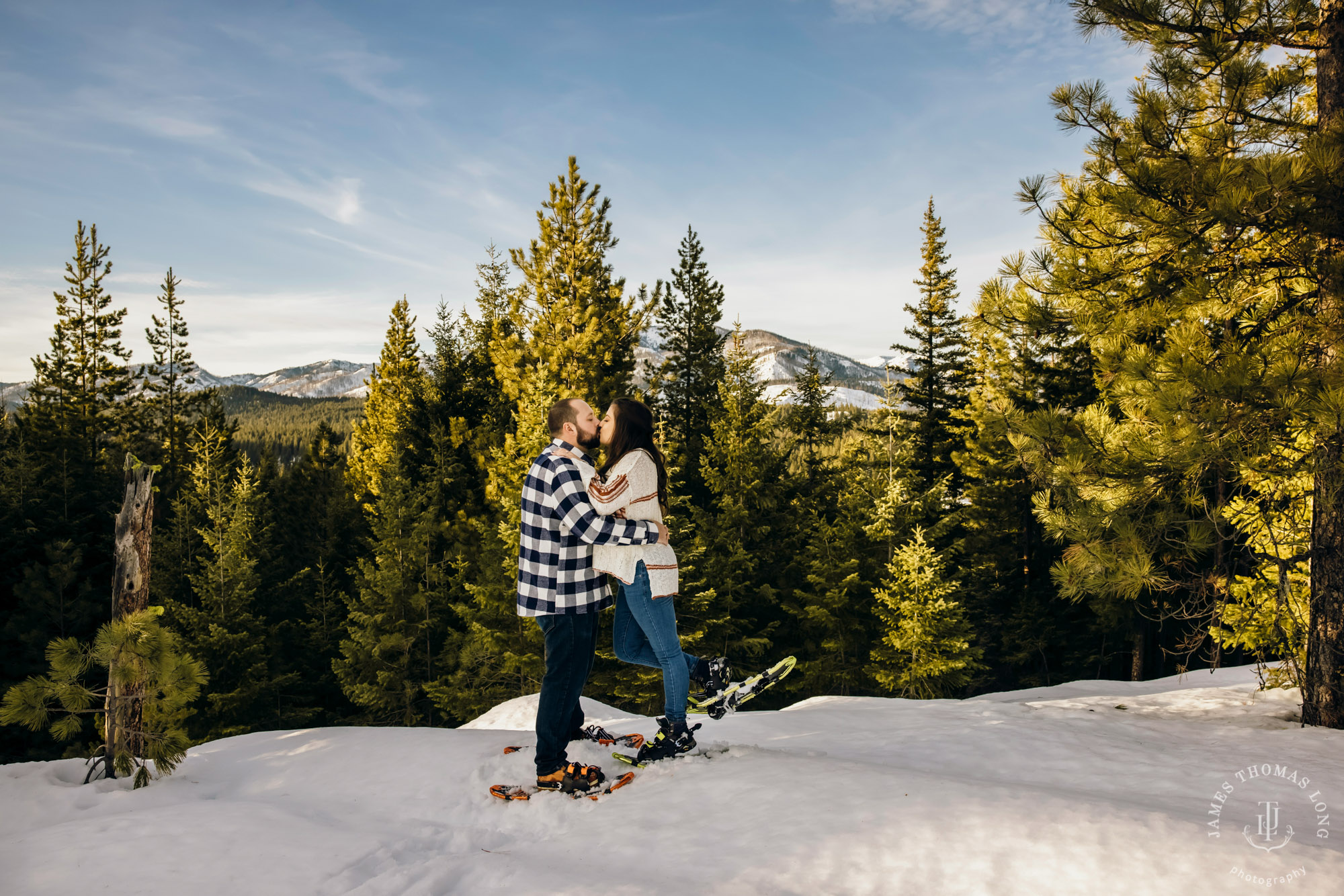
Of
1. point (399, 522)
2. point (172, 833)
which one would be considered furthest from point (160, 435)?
point (172, 833)

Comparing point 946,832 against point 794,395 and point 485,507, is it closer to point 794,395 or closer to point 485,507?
point 485,507

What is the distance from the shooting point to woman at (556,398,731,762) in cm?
418

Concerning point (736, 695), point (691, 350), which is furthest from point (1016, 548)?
point (736, 695)

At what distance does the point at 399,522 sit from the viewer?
20.2m

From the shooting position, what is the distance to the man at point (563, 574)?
4016mm

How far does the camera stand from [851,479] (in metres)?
22.1

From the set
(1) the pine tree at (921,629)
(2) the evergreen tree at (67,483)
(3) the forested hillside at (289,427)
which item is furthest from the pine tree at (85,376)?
(3) the forested hillside at (289,427)

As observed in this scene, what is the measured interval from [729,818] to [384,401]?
108 ft

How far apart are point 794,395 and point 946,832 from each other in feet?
83.8

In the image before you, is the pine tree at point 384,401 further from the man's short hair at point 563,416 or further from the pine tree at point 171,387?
the man's short hair at point 563,416

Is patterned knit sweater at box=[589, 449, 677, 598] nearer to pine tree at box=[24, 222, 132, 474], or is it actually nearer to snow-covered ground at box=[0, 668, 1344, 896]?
snow-covered ground at box=[0, 668, 1344, 896]

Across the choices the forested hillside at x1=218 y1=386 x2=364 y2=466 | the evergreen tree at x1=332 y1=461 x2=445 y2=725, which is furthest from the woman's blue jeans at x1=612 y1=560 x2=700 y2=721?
the forested hillside at x1=218 y1=386 x2=364 y2=466

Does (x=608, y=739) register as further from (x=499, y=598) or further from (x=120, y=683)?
(x=499, y=598)

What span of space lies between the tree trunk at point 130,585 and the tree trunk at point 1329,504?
9.21m
